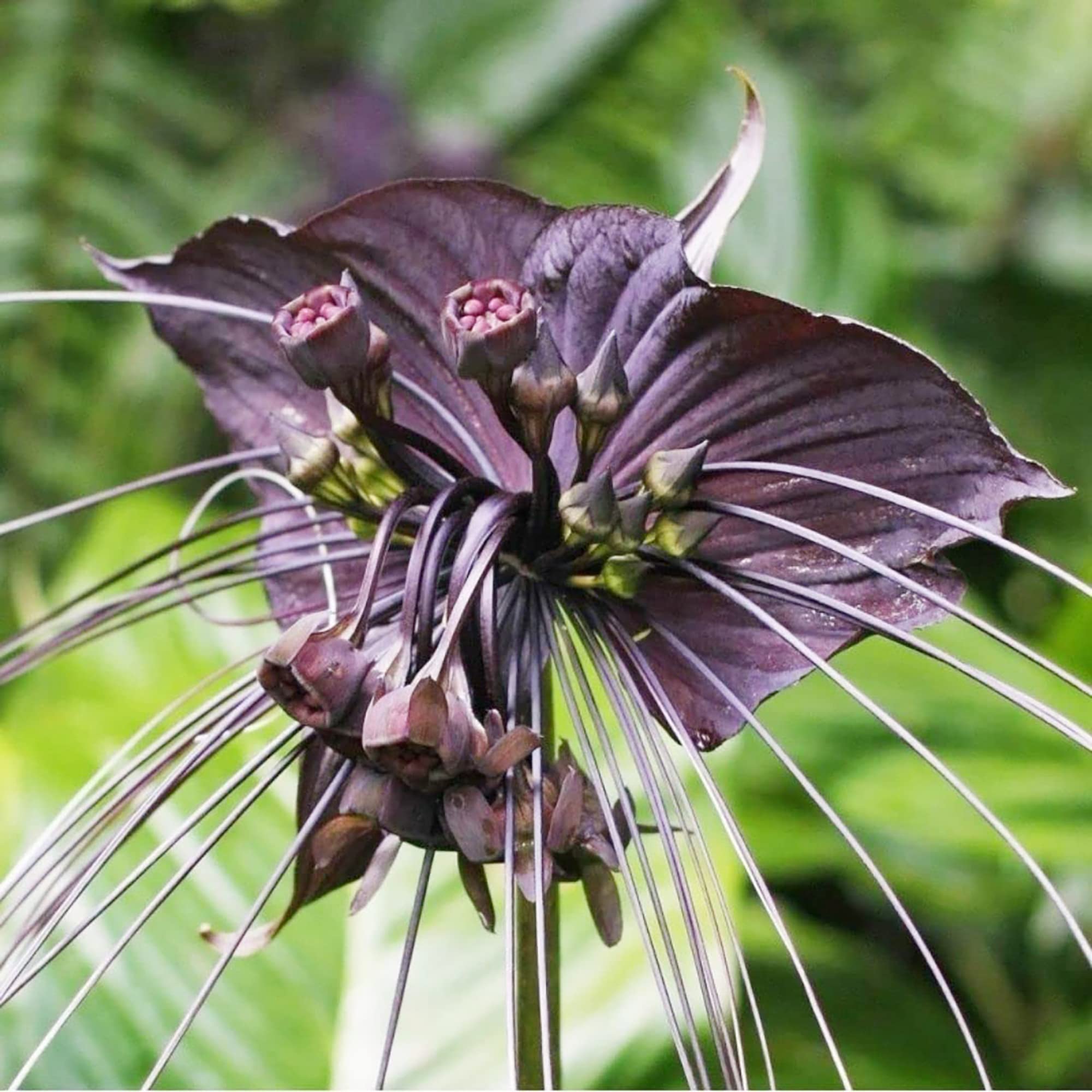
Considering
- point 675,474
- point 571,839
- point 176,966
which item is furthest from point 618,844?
point 176,966

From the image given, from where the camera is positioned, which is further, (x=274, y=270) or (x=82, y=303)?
(x=82, y=303)

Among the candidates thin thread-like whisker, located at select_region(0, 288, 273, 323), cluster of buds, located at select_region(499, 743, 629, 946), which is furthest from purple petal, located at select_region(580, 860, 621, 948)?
thin thread-like whisker, located at select_region(0, 288, 273, 323)

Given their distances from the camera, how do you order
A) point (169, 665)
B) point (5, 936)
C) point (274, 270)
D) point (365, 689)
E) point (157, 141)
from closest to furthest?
point (365, 689) < point (274, 270) < point (5, 936) < point (169, 665) < point (157, 141)

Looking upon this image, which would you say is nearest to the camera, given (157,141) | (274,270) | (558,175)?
(274,270)

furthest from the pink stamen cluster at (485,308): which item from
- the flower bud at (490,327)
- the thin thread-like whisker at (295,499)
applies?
the thin thread-like whisker at (295,499)

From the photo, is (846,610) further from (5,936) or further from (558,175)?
(558,175)

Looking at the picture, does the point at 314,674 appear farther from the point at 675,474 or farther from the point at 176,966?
the point at 176,966

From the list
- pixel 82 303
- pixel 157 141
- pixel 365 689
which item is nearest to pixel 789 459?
pixel 365 689
